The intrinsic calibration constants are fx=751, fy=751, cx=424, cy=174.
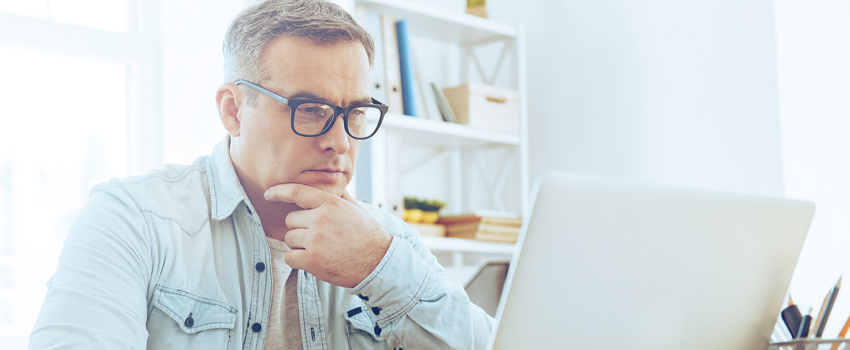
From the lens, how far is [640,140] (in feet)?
8.91

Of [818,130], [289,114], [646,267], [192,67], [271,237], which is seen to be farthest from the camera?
[192,67]

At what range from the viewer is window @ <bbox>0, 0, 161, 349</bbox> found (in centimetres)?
214

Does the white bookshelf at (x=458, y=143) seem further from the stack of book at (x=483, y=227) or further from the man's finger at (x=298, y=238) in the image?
the man's finger at (x=298, y=238)

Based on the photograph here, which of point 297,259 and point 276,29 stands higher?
point 276,29

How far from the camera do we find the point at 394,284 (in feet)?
3.57

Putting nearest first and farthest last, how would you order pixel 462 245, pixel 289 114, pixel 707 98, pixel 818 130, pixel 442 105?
pixel 289 114 → pixel 818 130 → pixel 707 98 → pixel 462 245 → pixel 442 105

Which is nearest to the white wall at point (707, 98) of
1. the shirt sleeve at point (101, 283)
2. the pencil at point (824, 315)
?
Answer: the pencil at point (824, 315)

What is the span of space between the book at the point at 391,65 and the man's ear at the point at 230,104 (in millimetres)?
1244

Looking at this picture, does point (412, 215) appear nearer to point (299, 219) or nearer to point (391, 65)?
point (391, 65)

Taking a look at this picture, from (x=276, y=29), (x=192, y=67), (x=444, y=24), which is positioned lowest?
(x=276, y=29)

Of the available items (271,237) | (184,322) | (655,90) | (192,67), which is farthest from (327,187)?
(655,90)

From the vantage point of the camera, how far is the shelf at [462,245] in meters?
2.55

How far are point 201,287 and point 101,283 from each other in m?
0.19

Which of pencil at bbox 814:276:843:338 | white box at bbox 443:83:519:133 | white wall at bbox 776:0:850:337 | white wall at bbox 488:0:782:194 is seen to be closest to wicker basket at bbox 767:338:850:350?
pencil at bbox 814:276:843:338
